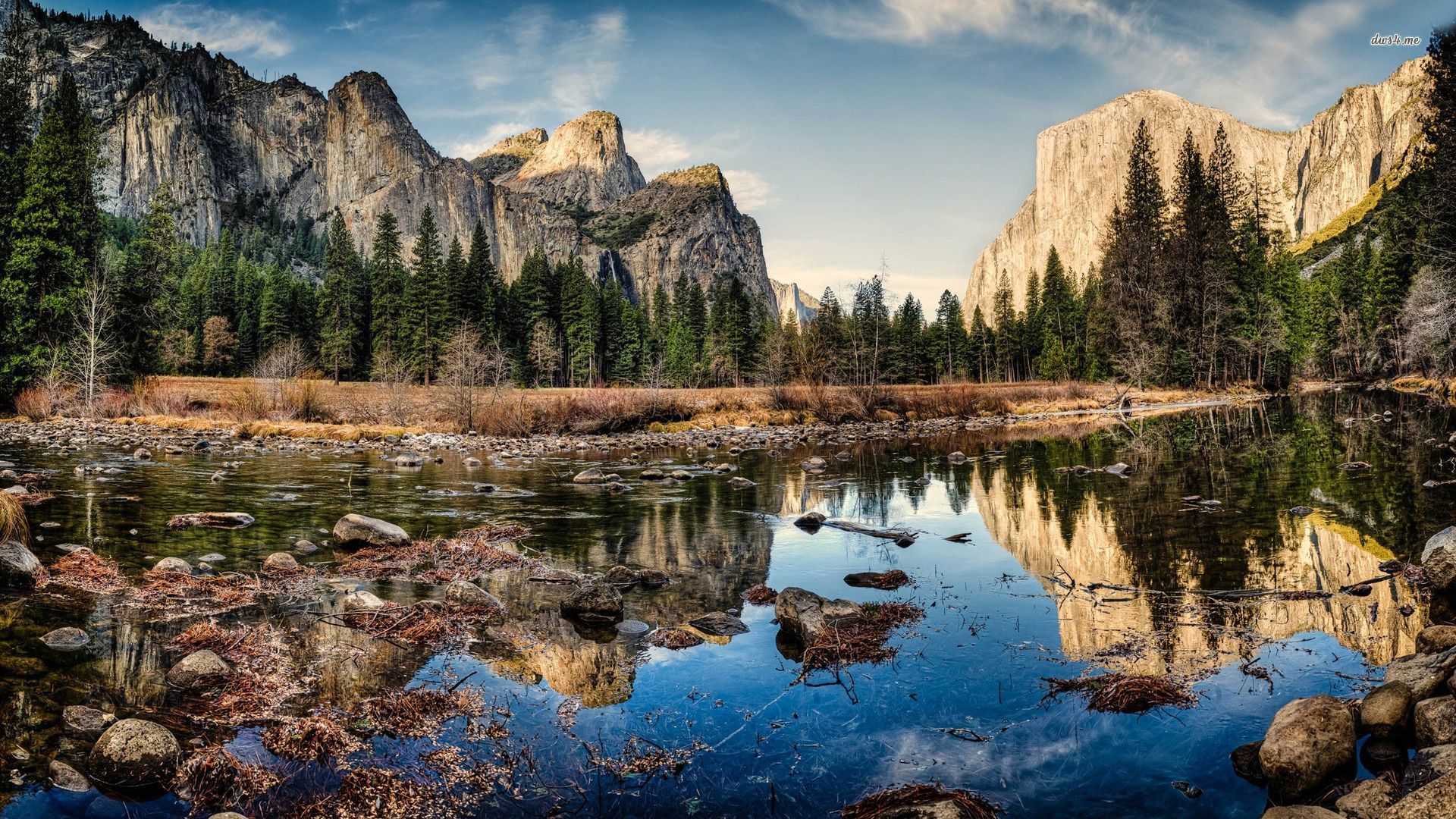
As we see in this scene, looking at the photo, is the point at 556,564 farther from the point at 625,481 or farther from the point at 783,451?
the point at 783,451

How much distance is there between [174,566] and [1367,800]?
12376mm

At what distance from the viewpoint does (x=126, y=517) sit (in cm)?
1396

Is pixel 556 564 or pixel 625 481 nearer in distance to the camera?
pixel 556 564

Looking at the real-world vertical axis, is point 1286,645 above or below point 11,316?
below

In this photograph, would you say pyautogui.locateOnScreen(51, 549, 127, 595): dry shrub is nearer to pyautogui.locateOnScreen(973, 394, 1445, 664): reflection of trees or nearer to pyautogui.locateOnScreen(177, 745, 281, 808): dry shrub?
pyautogui.locateOnScreen(177, 745, 281, 808): dry shrub

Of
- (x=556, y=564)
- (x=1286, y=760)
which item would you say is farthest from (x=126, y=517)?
(x=1286, y=760)

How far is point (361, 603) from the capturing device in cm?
865

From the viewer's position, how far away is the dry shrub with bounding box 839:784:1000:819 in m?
4.51

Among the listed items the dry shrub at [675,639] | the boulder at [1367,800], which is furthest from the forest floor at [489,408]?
the boulder at [1367,800]

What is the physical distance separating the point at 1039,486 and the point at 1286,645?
39.0ft

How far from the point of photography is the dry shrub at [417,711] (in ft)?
18.6

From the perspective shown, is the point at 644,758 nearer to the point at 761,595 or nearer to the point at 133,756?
the point at 133,756

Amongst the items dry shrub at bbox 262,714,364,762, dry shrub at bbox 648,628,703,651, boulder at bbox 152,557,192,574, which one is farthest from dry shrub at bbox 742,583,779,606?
boulder at bbox 152,557,192,574

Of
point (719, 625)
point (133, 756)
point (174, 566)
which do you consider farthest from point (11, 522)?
point (719, 625)
